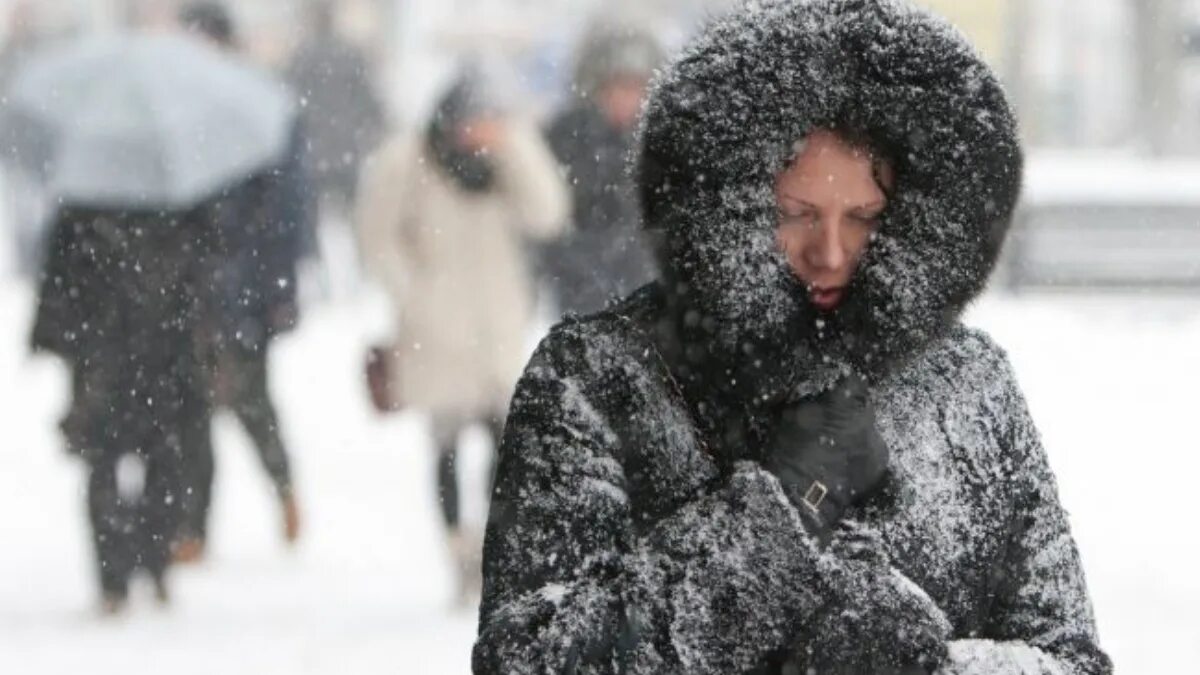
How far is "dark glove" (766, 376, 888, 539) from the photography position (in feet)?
7.38

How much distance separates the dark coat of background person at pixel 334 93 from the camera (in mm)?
15492

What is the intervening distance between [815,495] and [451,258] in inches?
201

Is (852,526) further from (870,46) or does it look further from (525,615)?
(870,46)

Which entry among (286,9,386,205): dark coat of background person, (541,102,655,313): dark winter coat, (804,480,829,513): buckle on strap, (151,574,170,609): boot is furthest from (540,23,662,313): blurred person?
(286,9,386,205): dark coat of background person

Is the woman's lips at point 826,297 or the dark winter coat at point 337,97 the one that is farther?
the dark winter coat at point 337,97

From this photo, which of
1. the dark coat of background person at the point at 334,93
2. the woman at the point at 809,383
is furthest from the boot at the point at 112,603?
the dark coat of background person at the point at 334,93

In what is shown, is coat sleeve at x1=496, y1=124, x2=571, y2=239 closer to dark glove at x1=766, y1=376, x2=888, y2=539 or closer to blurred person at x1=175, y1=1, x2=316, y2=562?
blurred person at x1=175, y1=1, x2=316, y2=562

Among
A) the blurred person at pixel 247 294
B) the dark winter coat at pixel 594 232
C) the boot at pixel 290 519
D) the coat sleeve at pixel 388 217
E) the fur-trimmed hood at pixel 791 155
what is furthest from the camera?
the boot at pixel 290 519

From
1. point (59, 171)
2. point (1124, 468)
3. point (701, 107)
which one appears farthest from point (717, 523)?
point (1124, 468)

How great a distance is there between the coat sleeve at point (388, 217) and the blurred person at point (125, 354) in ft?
1.50

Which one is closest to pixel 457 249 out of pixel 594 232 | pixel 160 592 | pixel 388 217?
pixel 388 217

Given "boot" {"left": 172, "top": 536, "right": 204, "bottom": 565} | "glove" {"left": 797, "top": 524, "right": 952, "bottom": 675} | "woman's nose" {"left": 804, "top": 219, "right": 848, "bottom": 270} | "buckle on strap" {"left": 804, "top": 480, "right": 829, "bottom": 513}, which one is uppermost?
"boot" {"left": 172, "top": 536, "right": 204, "bottom": 565}

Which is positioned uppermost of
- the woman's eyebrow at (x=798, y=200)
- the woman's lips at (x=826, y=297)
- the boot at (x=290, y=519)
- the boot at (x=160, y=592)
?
the boot at (x=290, y=519)

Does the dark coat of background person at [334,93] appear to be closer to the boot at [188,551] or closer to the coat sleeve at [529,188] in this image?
the boot at [188,551]
